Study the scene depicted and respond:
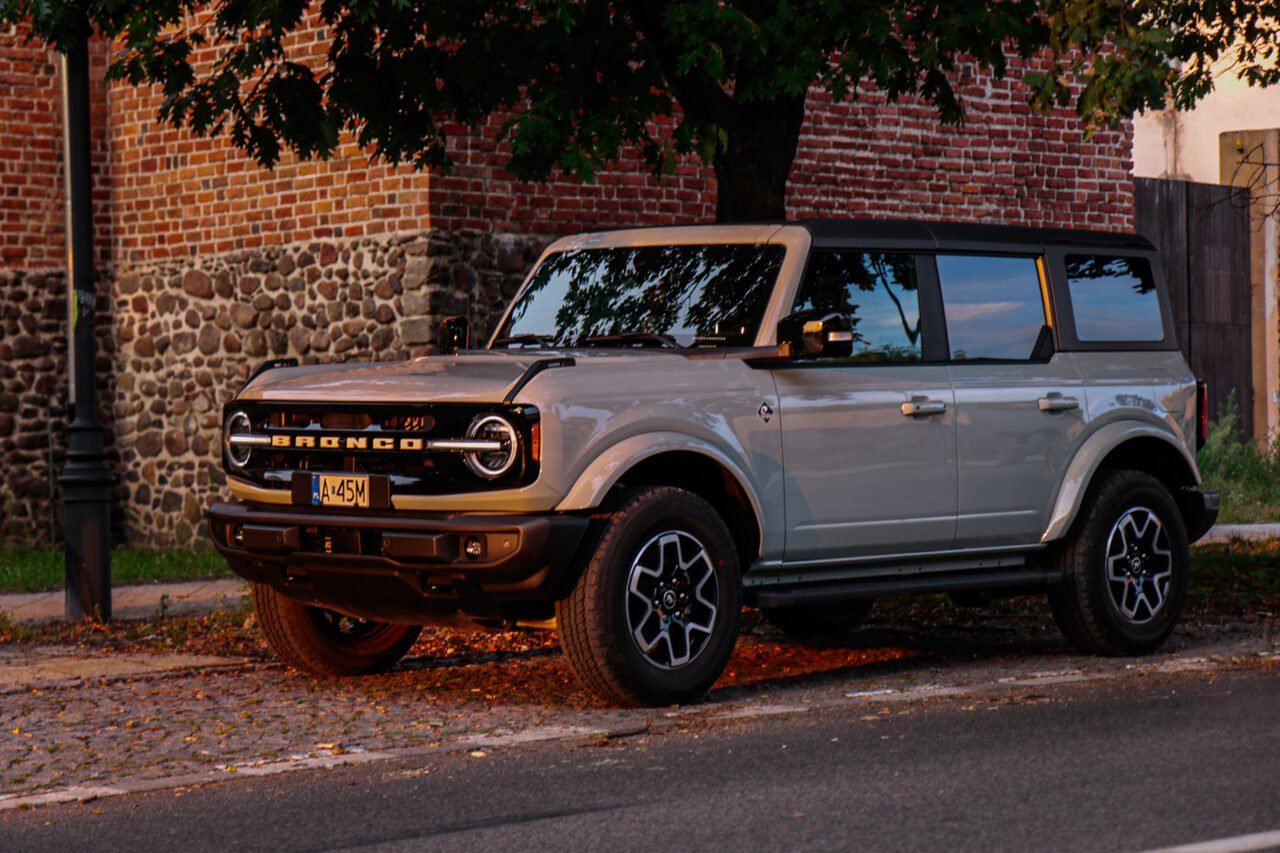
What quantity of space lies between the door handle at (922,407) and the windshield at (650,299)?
81cm

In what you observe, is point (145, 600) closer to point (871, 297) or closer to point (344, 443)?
point (344, 443)

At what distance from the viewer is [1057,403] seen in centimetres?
997

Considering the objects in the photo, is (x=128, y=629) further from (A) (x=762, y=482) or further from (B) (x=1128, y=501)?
(B) (x=1128, y=501)

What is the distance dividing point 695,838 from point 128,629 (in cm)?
651

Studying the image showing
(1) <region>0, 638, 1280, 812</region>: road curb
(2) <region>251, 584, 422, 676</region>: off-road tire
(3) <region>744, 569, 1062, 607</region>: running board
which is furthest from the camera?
(2) <region>251, 584, 422, 676</region>: off-road tire

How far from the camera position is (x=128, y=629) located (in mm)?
11727

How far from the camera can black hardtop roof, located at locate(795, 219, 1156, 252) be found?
9414 mm

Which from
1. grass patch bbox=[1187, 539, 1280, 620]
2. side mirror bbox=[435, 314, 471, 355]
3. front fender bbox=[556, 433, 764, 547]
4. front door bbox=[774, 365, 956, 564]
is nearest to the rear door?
front door bbox=[774, 365, 956, 564]

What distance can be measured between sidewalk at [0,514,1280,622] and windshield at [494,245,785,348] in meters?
3.75

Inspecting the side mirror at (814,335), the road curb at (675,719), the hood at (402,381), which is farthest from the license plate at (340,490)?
the side mirror at (814,335)

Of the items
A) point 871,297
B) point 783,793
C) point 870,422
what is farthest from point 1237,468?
point 783,793

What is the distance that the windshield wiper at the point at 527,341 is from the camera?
31.7 ft

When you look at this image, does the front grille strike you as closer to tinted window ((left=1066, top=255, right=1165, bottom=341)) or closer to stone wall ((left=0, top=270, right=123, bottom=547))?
tinted window ((left=1066, top=255, right=1165, bottom=341))

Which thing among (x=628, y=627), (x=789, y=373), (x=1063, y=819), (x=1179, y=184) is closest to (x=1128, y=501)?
(x=789, y=373)
